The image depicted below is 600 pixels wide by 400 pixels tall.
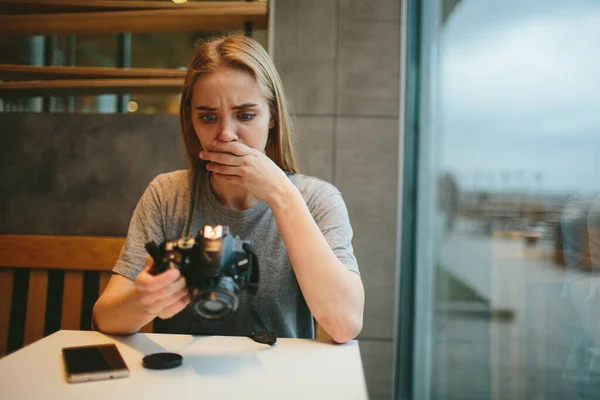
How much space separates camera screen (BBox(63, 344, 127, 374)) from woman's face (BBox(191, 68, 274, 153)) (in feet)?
1.81

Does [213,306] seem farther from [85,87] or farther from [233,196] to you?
[85,87]

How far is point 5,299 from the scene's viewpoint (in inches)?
73.0

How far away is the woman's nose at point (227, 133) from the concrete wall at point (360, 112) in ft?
2.65

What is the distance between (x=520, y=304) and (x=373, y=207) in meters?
0.91

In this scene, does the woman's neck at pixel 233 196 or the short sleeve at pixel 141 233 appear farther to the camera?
the woman's neck at pixel 233 196

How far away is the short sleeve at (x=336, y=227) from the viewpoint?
3.85 ft

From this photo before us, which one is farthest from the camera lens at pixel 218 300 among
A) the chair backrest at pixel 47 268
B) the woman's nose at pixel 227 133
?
the chair backrest at pixel 47 268

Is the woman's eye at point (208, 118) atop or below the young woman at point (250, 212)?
atop

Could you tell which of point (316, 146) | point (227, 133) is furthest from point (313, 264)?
point (316, 146)

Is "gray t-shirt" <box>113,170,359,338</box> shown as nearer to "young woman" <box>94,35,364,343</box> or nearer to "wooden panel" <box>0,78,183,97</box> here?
"young woman" <box>94,35,364,343</box>

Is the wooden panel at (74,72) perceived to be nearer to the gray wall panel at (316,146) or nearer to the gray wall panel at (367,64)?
the gray wall panel at (316,146)

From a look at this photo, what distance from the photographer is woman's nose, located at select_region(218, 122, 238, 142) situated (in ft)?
3.98

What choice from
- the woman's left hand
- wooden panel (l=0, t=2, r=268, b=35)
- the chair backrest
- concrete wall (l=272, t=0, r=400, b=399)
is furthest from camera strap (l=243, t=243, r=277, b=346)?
wooden panel (l=0, t=2, r=268, b=35)

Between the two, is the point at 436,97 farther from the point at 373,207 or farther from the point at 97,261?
the point at 97,261
